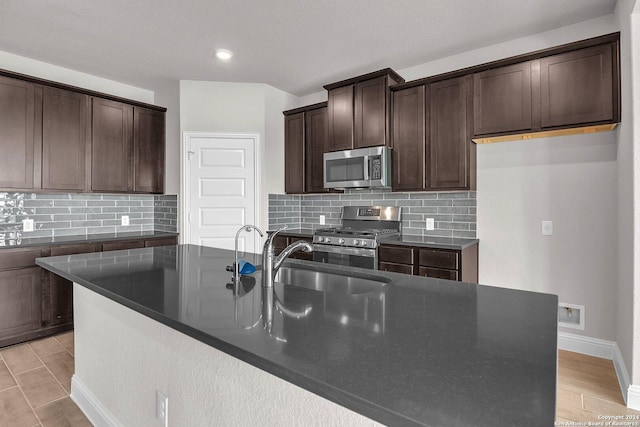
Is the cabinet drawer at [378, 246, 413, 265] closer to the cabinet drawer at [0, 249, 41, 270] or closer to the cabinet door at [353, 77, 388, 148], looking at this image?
the cabinet door at [353, 77, 388, 148]

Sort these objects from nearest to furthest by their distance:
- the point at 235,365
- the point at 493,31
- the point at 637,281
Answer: the point at 235,365
the point at 637,281
the point at 493,31

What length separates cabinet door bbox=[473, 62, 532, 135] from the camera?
288 cm

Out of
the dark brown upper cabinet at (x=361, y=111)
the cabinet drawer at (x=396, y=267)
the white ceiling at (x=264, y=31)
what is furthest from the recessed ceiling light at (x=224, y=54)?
the cabinet drawer at (x=396, y=267)

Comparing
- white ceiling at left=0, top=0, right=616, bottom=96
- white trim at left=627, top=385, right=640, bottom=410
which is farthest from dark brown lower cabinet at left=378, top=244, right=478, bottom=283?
white ceiling at left=0, top=0, right=616, bottom=96

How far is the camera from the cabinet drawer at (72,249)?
3.32m

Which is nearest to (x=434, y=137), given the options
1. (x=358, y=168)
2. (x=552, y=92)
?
(x=358, y=168)

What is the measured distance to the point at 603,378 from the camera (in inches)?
97.3

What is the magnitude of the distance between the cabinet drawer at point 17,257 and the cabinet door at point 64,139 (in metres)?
0.68

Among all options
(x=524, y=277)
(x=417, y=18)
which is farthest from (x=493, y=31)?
(x=524, y=277)

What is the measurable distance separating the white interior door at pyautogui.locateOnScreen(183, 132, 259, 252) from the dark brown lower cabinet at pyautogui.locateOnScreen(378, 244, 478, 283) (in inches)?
67.6

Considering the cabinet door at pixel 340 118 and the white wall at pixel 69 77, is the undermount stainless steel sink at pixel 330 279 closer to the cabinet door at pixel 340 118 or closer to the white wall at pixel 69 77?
the cabinet door at pixel 340 118

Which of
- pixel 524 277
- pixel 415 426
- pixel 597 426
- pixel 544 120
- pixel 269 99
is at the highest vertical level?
pixel 269 99

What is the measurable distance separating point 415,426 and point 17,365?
11.2 ft

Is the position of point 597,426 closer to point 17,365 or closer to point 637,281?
point 637,281
